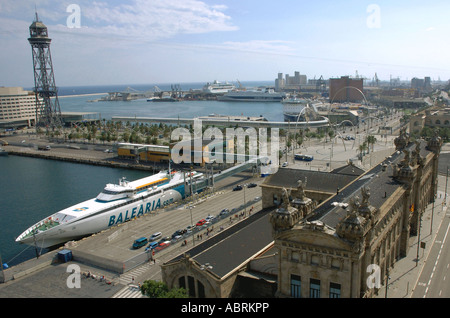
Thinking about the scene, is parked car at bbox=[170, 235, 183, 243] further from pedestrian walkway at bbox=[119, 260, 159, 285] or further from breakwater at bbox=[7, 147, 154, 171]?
breakwater at bbox=[7, 147, 154, 171]

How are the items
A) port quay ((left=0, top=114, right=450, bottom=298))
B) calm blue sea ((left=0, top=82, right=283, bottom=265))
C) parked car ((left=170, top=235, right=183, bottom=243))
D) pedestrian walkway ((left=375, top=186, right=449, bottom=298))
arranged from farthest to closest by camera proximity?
calm blue sea ((left=0, top=82, right=283, bottom=265)) < parked car ((left=170, top=235, right=183, bottom=243)) < port quay ((left=0, top=114, right=450, bottom=298)) < pedestrian walkway ((left=375, top=186, right=449, bottom=298))

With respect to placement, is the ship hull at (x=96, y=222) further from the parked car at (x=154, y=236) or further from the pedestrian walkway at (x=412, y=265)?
the pedestrian walkway at (x=412, y=265)

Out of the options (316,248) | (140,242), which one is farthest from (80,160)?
(316,248)

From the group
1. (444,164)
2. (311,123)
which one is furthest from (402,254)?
(311,123)

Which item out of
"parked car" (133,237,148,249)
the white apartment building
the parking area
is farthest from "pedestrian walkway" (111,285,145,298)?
the white apartment building

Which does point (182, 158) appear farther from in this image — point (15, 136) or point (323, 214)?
point (15, 136)

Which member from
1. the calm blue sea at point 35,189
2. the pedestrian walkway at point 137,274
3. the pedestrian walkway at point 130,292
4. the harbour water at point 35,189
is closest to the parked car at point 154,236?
the pedestrian walkway at point 137,274
